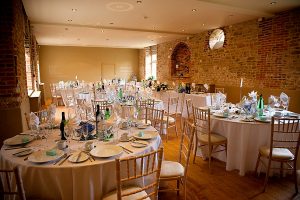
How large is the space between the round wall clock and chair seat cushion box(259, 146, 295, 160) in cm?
579

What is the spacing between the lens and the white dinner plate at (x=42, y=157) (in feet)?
5.96

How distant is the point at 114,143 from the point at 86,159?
0.48 m

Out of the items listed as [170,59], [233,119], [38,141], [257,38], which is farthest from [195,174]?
[170,59]

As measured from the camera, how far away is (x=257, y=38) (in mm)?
6598

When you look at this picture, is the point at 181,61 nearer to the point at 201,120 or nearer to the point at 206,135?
the point at 201,120

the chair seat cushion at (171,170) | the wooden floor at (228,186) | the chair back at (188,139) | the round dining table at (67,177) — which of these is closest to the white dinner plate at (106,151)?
the round dining table at (67,177)

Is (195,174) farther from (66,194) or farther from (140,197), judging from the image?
(66,194)

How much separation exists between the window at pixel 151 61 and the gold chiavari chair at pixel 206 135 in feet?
31.9

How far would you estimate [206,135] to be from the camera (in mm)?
3629

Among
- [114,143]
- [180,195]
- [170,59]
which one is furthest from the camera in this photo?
[170,59]

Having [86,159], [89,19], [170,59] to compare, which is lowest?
[86,159]

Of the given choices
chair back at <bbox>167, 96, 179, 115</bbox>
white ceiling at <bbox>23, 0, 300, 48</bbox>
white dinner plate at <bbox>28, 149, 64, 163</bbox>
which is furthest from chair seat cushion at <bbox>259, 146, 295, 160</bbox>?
white ceiling at <bbox>23, 0, 300, 48</bbox>

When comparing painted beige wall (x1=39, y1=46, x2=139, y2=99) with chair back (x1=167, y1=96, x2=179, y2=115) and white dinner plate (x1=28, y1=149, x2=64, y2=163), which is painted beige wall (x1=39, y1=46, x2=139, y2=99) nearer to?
chair back (x1=167, y1=96, x2=179, y2=115)

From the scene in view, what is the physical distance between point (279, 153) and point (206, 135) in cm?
110
